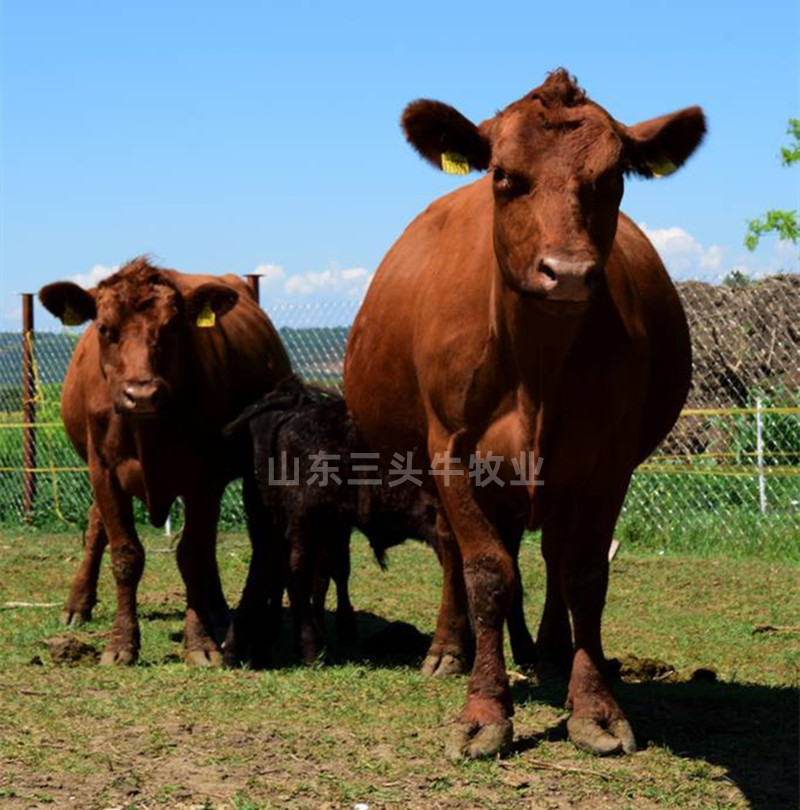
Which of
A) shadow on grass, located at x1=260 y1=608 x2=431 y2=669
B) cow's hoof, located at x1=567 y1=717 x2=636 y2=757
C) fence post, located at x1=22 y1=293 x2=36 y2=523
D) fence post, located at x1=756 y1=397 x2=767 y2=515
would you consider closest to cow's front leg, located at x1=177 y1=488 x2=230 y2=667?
shadow on grass, located at x1=260 y1=608 x2=431 y2=669

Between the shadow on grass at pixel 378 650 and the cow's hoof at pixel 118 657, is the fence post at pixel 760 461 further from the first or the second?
the cow's hoof at pixel 118 657

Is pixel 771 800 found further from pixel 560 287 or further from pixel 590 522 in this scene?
pixel 560 287

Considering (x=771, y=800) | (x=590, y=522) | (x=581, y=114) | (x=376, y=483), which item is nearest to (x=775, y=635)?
(x=376, y=483)

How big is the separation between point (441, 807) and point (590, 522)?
4.82 ft

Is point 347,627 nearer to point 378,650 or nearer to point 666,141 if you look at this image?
point 378,650

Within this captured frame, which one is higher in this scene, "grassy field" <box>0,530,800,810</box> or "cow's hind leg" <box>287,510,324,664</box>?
"cow's hind leg" <box>287,510,324,664</box>

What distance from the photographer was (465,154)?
5617 millimetres

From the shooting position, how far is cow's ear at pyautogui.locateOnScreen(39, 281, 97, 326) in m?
8.31

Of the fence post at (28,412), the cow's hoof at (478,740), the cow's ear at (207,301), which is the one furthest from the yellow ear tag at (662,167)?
the fence post at (28,412)

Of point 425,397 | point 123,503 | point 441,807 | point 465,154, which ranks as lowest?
point 441,807

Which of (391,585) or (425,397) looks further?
(391,585)

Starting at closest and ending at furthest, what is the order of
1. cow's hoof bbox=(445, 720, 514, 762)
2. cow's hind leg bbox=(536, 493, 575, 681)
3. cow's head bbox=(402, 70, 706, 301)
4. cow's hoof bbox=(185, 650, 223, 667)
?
cow's head bbox=(402, 70, 706, 301) < cow's hoof bbox=(445, 720, 514, 762) < cow's hind leg bbox=(536, 493, 575, 681) < cow's hoof bbox=(185, 650, 223, 667)

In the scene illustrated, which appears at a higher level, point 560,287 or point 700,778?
point 560,287

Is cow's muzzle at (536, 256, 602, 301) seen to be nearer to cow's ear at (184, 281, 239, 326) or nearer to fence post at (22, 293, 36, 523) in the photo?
cow's ear at (184, 281, 239, 326)
